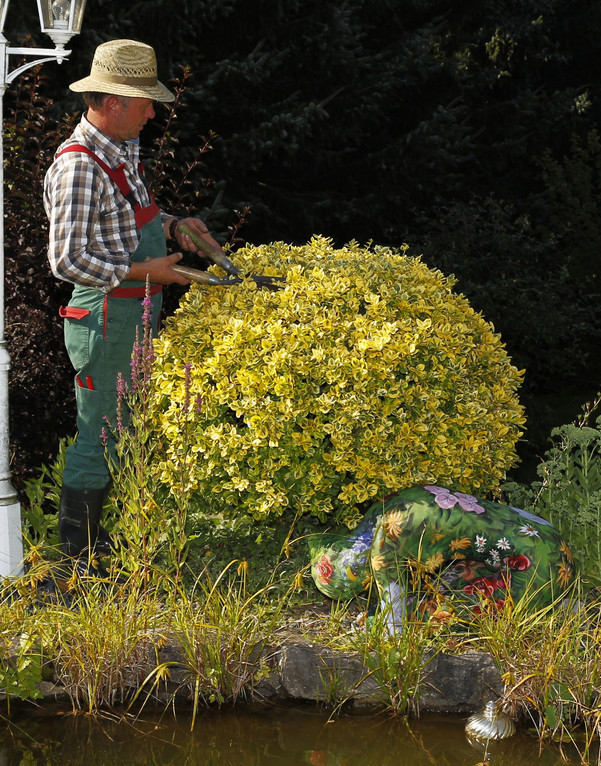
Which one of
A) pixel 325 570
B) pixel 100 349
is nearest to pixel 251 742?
pixel 325 570

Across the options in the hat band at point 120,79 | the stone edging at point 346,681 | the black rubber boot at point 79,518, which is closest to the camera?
the stone edging at point 346,681

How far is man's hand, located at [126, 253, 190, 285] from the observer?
14.2ft

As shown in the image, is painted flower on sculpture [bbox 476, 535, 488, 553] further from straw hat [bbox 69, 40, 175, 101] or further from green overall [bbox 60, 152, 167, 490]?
straw hat [bbox 69, 40, 175, 101]

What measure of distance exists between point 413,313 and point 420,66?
506 cm

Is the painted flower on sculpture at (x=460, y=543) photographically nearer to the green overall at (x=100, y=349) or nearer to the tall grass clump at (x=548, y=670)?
the tall grass clump at (x=548, y=670)

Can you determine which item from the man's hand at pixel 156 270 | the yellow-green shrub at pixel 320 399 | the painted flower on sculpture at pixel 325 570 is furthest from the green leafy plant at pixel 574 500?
the man's hand at pixel 156 270

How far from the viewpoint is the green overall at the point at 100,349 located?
438cm

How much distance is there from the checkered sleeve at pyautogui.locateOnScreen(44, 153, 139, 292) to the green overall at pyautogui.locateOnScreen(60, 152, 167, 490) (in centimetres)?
15

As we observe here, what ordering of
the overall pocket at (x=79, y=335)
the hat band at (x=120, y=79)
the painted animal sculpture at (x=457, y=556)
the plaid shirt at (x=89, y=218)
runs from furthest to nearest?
the overall pocket at (x=79, y=335) → the hat band at (x=120, y=79) → the plaid shirt at (x=89, y=218) → the painted animal sculpture at (x=457, y=556)

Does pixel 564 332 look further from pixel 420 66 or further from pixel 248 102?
pixel 248 102

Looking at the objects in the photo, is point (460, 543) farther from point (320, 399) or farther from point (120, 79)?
point (120, 79)

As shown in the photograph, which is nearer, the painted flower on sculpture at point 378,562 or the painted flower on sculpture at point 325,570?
the painted flower on sculpture at point 378,562

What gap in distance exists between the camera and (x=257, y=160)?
821 centimetres

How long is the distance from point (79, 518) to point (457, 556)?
164 cm
